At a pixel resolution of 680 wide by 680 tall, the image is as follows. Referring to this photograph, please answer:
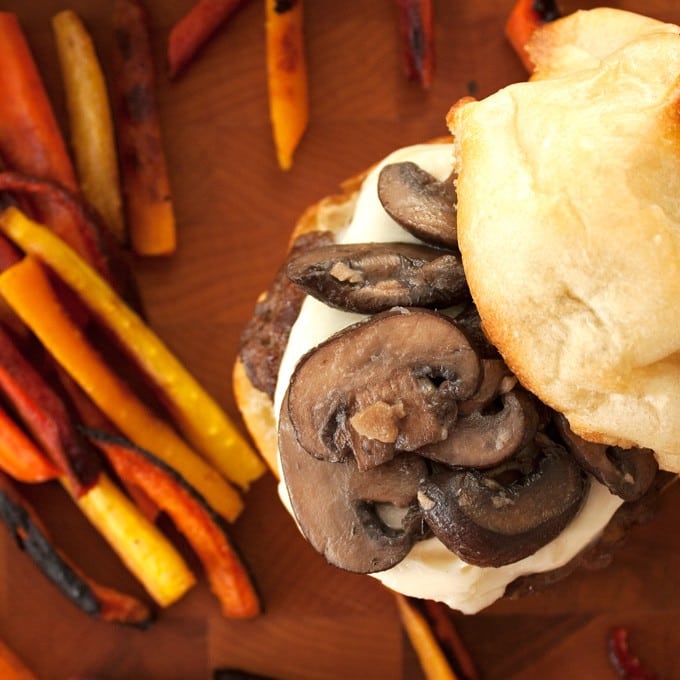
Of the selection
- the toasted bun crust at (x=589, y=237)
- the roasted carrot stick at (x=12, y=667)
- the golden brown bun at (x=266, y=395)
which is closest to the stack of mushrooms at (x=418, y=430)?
the toasted bun crust at (x=589, y=237)

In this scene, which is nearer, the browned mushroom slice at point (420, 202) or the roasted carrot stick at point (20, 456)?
the browned mushroom slice at point (420, 202)

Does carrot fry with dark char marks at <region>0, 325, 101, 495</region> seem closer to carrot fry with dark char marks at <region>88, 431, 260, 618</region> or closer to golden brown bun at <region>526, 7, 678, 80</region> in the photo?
carrot fry with dark char marks at <region>88, 431, 260, 618</region>

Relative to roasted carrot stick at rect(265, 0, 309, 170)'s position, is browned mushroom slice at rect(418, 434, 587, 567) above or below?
below

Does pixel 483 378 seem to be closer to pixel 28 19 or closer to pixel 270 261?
pixel 270 261

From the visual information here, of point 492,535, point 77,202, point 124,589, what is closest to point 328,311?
point 492,535

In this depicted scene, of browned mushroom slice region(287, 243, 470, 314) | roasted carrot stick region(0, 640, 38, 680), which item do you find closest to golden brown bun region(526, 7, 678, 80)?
browned mushroom slice region(287, 243, 470, 314)

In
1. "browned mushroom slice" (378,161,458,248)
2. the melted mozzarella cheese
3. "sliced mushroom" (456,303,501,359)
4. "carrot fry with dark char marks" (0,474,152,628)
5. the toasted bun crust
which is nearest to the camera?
the toasted bun crust

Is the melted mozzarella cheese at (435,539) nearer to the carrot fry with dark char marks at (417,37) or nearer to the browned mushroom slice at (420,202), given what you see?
the browned mushroom slice at (420,202)
